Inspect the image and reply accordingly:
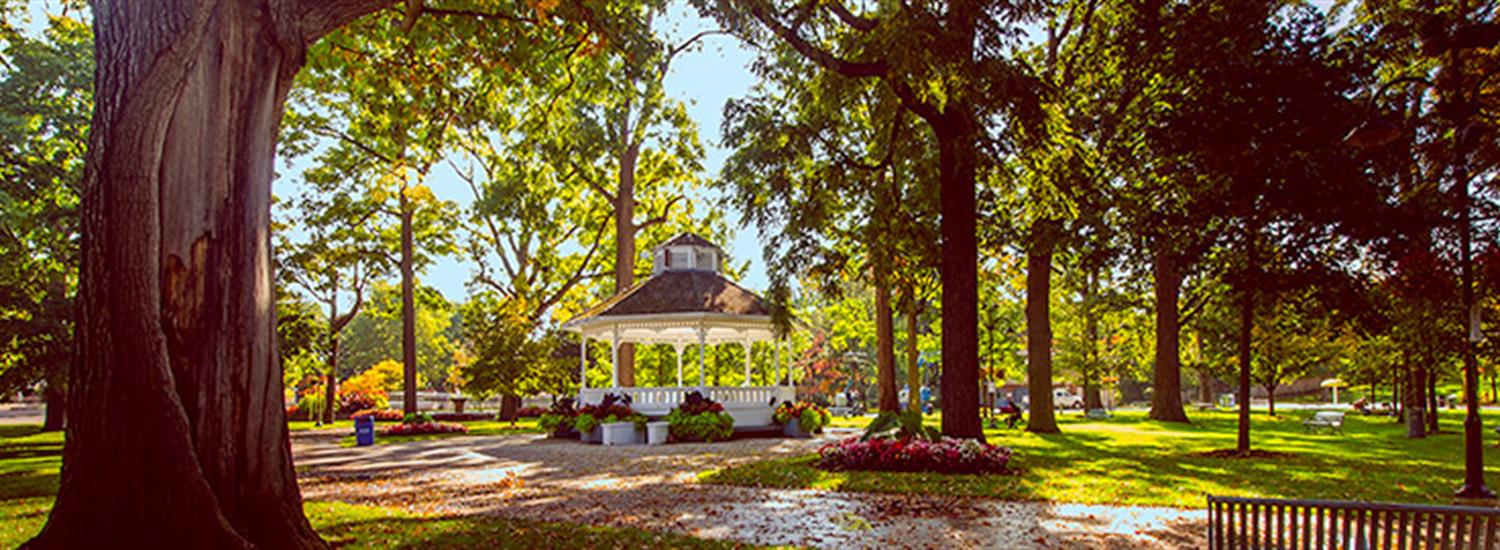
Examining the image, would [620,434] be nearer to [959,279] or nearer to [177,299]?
[959,279]

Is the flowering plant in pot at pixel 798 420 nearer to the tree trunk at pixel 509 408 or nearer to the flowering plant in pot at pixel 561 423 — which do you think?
the flowering plant in pot at pixel 561 423

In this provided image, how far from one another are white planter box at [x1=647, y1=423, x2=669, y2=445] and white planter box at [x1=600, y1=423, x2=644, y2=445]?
0.39 m

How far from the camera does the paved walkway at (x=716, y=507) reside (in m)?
8.11

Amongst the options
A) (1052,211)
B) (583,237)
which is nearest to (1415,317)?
(1052,211)

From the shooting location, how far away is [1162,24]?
1744cm

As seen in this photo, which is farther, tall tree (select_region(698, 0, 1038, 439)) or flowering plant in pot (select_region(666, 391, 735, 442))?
flowering plant in pot (select_region(666, 391, 735, 442))

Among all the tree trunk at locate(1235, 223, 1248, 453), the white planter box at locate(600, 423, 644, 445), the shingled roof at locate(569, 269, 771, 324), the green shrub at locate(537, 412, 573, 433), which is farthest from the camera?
the green shrub at locate(537, 412, 573, 433)

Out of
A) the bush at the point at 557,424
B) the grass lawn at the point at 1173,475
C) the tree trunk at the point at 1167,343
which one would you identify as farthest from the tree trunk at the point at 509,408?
the tree trunk at the point at 1167,343

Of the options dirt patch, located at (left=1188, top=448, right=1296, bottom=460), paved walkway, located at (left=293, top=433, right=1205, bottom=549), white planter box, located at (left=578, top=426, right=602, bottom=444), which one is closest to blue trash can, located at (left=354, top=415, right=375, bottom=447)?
paved walkway, located at (left=293, top=433, right=1205, bottom=549)

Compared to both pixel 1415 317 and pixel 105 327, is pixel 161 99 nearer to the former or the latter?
pixel 105 327

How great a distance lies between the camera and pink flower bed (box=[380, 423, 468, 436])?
27359mm

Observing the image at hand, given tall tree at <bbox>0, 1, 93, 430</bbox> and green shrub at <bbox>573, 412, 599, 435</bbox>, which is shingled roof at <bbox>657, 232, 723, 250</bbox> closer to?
green shrub at <bbox>573, 412, 599, 435</bbox>

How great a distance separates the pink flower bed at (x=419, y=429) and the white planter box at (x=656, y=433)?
31.0ft

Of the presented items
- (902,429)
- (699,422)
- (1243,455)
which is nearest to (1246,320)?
(1243,455)
